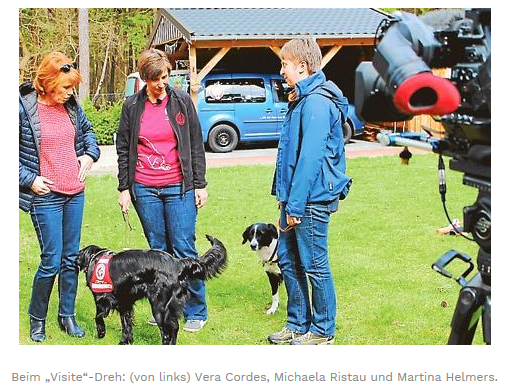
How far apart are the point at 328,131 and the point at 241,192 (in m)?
5.01

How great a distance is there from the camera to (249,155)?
469 inches

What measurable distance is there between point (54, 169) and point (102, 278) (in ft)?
2.01

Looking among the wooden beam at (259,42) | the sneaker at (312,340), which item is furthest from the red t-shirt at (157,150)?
the wooden beam at (259,42)

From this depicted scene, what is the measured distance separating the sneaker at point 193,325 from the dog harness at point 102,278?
58 centimetres

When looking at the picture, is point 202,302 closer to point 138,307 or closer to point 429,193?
point 138,307

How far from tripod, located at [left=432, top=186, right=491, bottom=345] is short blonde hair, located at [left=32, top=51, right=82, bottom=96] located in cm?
204

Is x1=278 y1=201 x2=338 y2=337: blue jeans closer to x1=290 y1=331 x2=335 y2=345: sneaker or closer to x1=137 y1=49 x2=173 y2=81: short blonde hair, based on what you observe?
x1=290 y1=331 x2=335 y2=345: sneaker

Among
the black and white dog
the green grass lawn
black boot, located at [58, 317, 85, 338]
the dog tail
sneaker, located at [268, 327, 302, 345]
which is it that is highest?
the dog tail

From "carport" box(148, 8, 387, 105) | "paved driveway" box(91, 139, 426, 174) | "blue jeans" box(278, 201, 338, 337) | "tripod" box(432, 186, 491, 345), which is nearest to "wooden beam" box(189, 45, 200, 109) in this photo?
"carport" box(148, 8, 387, 105)

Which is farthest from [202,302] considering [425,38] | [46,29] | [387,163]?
[46,29]

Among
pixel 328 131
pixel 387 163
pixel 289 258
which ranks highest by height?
pixel 328 131

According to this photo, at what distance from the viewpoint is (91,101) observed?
14.3m

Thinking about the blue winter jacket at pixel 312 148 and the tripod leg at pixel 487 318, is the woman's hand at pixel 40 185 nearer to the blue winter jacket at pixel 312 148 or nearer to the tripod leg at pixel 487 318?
the blue winter jacket at pixel 312 148

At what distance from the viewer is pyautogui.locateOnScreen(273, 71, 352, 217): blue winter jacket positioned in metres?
3.41
